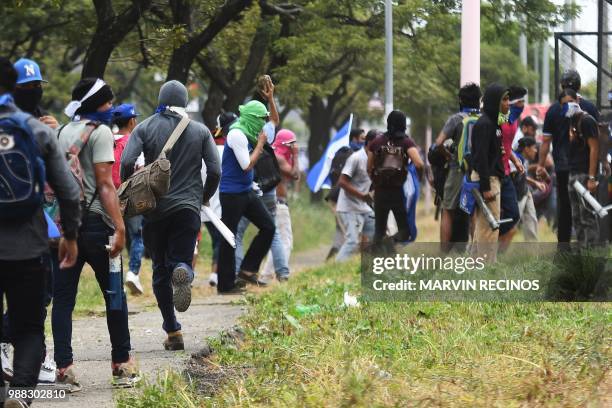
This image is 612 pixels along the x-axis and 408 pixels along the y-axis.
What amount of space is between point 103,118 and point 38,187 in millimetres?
1623

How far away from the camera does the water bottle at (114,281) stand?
26.8ft

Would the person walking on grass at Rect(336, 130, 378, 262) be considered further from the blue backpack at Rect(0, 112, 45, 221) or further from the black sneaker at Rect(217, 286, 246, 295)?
the blue backpack at Rect(0, 112, 45, 221)

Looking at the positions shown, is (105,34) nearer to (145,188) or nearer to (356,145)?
(356,145)

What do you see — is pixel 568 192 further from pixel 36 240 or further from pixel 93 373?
pixel 36 240

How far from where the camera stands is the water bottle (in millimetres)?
8156

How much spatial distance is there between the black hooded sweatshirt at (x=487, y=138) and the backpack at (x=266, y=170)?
101 inches

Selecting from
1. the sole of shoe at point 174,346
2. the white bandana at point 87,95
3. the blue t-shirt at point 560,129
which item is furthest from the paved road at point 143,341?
the blue t-shirt at point 560,129

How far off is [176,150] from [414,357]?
2599mm

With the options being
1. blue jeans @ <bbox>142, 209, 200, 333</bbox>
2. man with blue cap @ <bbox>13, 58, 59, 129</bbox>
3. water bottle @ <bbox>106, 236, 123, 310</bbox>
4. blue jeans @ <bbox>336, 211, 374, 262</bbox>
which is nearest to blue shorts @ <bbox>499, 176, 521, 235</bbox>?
blue jeans @ <bbox>142, 209, 200, 333</bbox>

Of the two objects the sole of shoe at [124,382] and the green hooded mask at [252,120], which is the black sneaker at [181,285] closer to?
the sole of shoe at [124,382]

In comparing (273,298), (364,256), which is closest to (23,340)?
(273,298)

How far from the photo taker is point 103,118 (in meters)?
8.11

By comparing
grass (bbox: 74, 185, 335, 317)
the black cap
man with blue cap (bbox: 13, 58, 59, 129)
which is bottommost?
grass (bbox: 74, 185, 335, 317)

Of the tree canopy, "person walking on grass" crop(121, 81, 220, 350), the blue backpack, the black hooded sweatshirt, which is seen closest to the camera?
the blue backpack
